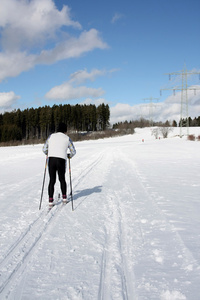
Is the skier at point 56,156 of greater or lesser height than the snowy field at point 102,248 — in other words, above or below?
→ above

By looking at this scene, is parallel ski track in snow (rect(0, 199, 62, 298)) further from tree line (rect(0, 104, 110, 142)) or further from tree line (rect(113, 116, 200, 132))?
tree line (rect(0, 104, 110, 142))

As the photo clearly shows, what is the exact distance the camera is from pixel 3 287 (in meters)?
2.36

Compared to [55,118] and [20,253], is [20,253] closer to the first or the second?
[20,253]

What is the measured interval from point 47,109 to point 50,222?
88739mm

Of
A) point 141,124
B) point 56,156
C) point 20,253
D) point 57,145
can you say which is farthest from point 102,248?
point 141,124

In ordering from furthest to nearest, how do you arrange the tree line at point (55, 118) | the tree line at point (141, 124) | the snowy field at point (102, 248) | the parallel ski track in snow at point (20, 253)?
the tree line at point (55, 118)
the tree line at point (141, 124)
the parallel ski track in snow at point (20, 253)
the snowy field at point (102, 248)

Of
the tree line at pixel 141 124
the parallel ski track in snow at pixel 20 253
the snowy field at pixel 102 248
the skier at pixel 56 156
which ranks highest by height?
the tree line at pixel 141 124

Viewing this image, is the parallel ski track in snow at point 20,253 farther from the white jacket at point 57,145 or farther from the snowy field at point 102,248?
the white jacket at point 57,145

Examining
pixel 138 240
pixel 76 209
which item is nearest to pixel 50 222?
pixel 76 209

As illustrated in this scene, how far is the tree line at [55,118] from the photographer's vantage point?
87.8 m

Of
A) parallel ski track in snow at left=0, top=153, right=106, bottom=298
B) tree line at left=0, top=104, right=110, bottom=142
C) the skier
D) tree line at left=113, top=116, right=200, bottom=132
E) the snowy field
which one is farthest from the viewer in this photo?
tree line at left=0, top=104, right=110, bottom=142

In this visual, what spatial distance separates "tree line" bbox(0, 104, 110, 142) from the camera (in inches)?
3456

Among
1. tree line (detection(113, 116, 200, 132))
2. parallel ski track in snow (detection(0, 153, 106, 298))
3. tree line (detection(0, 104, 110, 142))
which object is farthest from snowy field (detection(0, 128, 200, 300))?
tree line (detection(0, 104, 110, 142))

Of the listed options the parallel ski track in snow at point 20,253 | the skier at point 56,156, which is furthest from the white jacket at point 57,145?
the parallel ski track in snow at point 20,253
